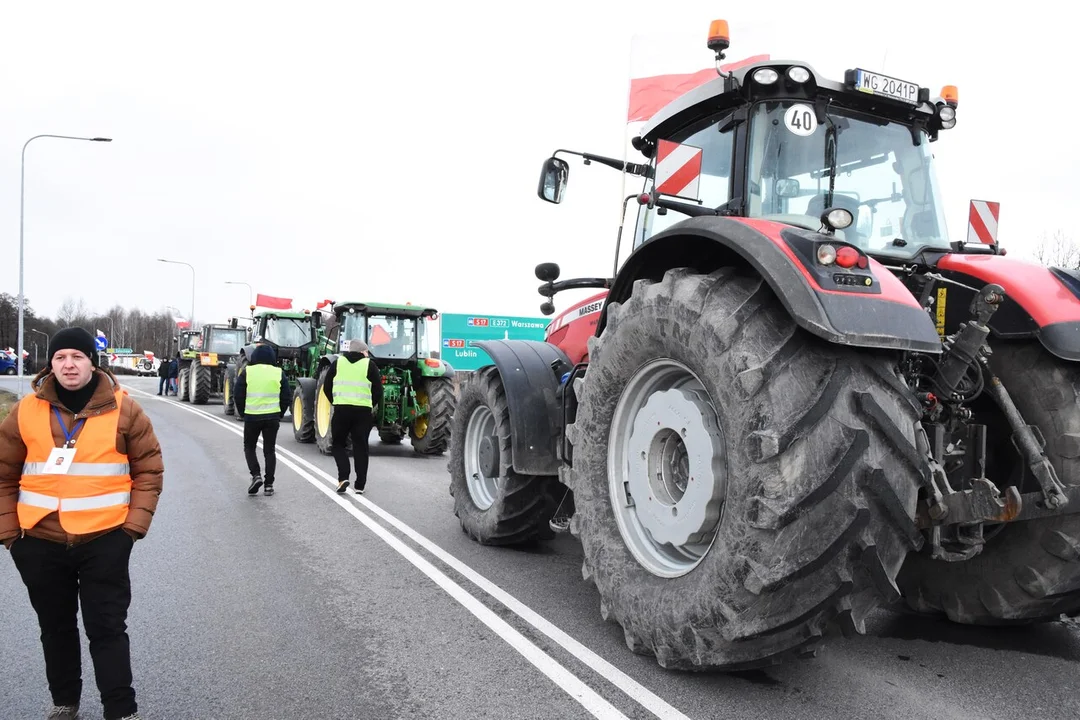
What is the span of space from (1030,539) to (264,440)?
760 centimetres

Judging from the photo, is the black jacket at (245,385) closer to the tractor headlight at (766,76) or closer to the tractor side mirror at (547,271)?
the tractor side mirror at (547,271)

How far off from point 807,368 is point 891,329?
335 millimetres

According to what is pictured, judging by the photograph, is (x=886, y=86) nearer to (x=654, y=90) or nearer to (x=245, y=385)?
(x=654, y=90)

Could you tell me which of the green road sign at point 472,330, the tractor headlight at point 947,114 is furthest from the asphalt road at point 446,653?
the green road sign at point 472,330

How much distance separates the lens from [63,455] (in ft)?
10.5

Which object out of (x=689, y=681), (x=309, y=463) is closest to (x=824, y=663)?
(x=689, y=681)

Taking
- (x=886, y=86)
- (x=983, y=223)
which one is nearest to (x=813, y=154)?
(x=886, y=86)

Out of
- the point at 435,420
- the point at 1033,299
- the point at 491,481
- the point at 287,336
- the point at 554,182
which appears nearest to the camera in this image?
the point at 1033,299

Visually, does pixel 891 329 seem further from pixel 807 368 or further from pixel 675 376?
pixel 675 376

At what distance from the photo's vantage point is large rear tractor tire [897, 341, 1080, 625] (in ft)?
11.0

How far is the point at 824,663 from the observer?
3684 mm

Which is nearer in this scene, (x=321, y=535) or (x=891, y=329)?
(x=891, y=329)

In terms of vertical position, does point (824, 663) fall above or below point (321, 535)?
above

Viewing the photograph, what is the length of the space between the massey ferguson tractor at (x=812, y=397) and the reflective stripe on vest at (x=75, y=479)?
2137 millimetres
